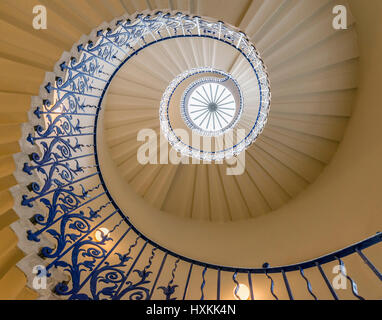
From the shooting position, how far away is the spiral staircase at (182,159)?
2.93 metres

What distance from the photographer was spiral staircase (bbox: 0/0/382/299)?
2.93 meters

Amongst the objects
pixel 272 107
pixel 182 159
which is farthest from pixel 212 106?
pixel 272 107

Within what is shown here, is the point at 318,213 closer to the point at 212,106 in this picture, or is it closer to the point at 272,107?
the point at 272,107

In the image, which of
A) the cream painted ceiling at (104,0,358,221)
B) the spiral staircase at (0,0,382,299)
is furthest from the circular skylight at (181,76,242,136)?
the cream painted ceiling at (104,0,358,221)

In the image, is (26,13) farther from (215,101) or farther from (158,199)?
(215,101)

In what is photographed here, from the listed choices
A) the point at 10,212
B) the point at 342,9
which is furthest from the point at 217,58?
the point at 10,212

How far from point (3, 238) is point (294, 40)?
19.6ft

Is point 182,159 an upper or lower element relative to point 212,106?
lower

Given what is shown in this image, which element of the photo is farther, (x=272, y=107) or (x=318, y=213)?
(x=272, y=107)

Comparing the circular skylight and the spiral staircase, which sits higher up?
the circular skylight

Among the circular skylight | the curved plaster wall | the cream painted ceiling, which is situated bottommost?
the curved plaster wall

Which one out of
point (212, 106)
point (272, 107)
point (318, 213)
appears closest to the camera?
point (318, 213)

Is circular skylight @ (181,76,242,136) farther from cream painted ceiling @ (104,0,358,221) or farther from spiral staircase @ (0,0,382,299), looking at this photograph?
cream painted ceiling @ (104,0,358,221)

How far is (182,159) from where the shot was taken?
25.0 ft
